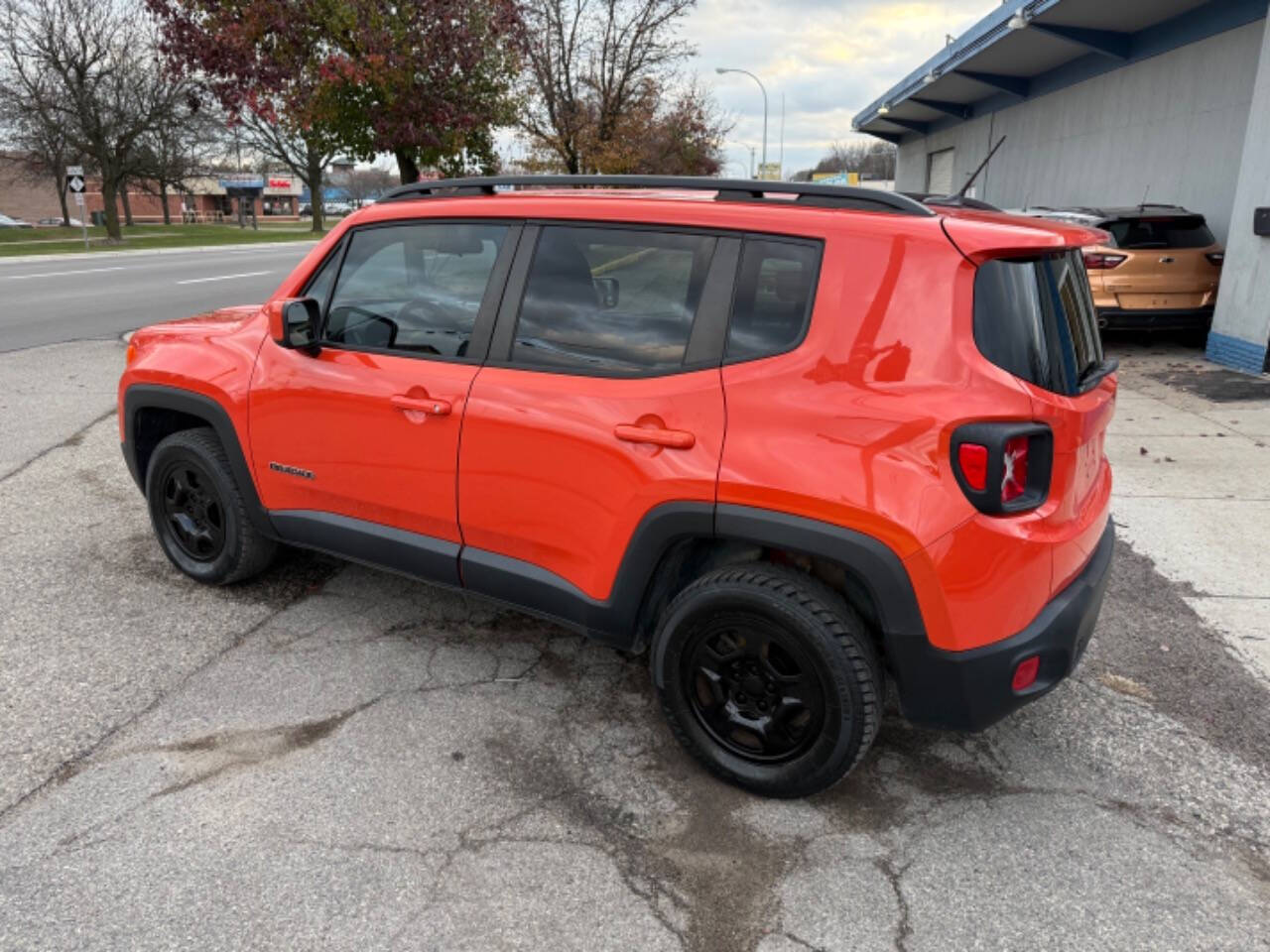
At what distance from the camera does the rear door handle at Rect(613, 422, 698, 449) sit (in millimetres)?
2604

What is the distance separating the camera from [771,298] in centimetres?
257

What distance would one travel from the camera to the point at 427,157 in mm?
9570

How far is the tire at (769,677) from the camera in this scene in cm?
249

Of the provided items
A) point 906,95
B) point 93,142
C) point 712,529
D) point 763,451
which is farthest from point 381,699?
point 93,142

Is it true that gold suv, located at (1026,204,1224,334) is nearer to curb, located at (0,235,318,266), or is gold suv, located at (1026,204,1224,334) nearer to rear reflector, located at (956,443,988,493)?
rear reflector, located at (956,443,988,493)

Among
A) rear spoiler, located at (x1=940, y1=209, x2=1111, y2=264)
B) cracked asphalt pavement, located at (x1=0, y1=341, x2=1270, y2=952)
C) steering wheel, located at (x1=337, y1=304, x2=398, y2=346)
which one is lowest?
cracked asphalt pavement, located at (x1=0, y1=341, x2=1270, y2=952)

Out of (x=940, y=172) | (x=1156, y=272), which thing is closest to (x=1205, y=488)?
(x=1156, y=272)

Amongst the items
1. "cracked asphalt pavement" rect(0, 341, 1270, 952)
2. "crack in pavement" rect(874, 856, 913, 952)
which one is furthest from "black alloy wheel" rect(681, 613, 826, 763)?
"crack in pavement" rect(874, 856, 913, 952)

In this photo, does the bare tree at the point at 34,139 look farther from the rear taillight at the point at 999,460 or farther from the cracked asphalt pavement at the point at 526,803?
the rear taillight at the point at 999,460

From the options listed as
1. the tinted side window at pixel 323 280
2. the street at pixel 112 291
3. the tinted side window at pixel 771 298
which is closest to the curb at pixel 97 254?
the street at pixel 112 291

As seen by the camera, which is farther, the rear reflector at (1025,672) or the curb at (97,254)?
the curb at (97,254)

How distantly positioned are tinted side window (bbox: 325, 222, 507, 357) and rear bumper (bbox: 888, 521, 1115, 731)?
175 centimetres

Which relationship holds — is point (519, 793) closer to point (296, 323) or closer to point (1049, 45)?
point (296, 323)

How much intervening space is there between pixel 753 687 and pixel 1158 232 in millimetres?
9467
